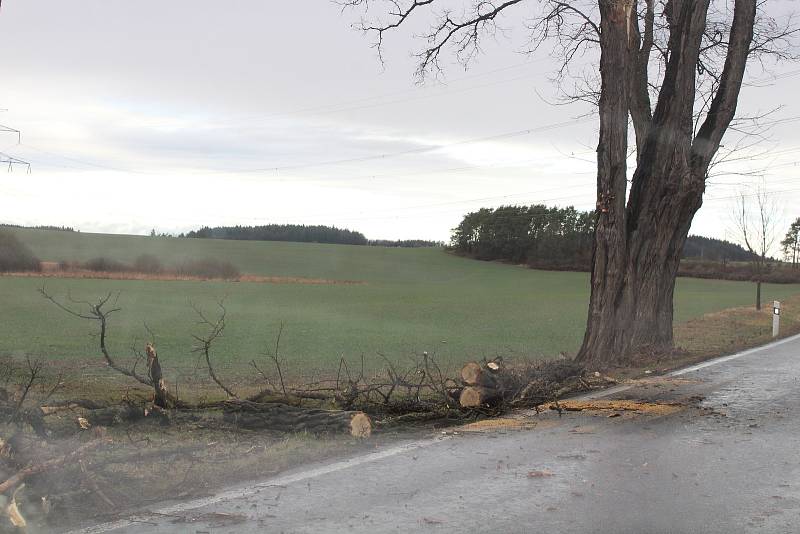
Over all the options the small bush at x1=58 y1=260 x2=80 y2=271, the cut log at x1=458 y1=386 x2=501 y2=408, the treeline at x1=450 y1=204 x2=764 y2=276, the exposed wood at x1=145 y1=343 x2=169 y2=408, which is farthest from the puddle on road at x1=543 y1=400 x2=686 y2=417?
the treeline at x1=450 y1=204 x2=764 y2=276

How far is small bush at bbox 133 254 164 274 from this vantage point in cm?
5763

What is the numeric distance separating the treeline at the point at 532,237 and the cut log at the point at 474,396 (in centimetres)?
7695

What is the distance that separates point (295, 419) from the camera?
24.1 feet

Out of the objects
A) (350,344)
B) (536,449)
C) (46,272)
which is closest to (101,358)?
(350,344)

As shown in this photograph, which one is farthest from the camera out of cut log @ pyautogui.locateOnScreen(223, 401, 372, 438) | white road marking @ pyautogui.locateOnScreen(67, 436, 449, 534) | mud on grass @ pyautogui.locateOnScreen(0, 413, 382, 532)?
cut log @ pyautogui.locateOnScreen(223, 401, 372, 438)

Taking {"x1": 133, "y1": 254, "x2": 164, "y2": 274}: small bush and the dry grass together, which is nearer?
the dry grass

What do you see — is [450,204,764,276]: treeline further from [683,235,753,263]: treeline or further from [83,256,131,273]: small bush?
[83,256,131,273]: small bush

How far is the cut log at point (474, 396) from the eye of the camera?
8406 millimetres

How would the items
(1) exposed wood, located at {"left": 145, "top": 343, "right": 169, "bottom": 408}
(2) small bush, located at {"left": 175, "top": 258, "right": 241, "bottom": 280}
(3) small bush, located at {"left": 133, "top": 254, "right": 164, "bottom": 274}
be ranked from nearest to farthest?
1. (1) exposed wood, located at {"left": 145, "top": 343, "right": 169, "bottom": 408}
2. (3) small bush, located at {"left": 133, "top": 254, "right": 164, "bottom": 274}
3. (2) small bush, located at {"left": 175, "top": 258, "right": 241, "bottom": 280}

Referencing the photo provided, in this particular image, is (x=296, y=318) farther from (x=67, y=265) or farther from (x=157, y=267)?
(x=157, y=267)

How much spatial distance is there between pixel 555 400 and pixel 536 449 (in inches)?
83.9

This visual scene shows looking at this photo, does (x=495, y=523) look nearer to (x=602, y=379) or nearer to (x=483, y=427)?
(x=483, y=427)

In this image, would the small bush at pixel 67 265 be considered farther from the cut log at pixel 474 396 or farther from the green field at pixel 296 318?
the cut log at pixel 474 396

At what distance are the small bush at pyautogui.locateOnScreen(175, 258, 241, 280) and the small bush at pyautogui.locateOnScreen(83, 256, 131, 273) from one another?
4108 millimetres
